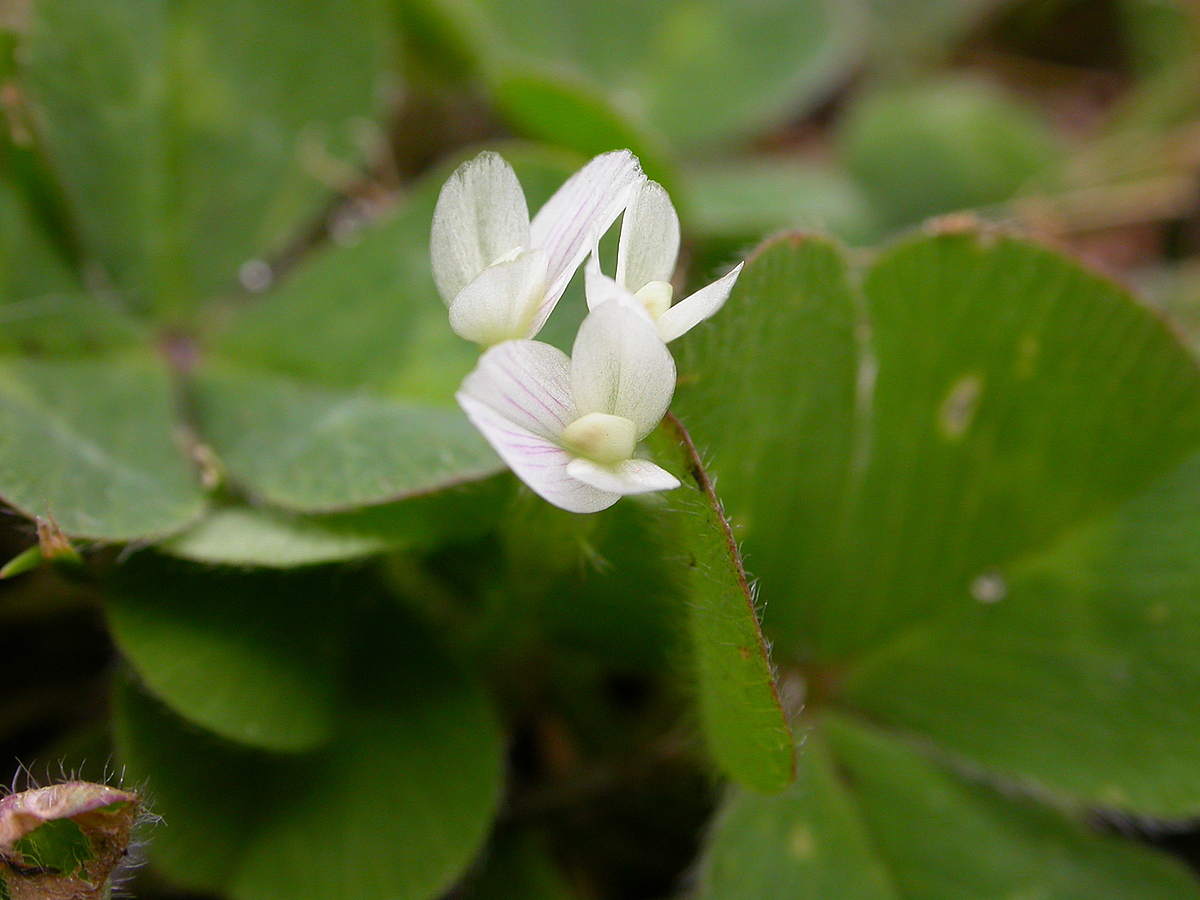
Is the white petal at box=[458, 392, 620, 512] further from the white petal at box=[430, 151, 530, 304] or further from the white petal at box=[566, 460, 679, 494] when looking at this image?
the white petal at box=[430, 151, 530, 304]

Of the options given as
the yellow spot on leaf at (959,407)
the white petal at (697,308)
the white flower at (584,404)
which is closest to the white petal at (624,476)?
the white flower at (584,404)

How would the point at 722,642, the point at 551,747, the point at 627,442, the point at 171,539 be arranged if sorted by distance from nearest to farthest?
1. the point at 627,442
2. the point at 722,642
3. the point at 171,539
4. the point at 551,747

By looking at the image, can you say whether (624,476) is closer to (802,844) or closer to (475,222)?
(475,222)

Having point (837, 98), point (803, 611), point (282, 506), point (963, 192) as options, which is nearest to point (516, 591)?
point (282, 506)

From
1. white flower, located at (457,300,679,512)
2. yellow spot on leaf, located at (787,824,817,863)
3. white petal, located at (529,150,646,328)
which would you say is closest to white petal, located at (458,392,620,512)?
white flower, located at (457,300,679,512)

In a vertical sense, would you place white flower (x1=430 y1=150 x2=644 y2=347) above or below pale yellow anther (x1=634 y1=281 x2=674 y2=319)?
above

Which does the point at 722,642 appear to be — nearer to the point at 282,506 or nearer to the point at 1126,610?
the point at 282,506
